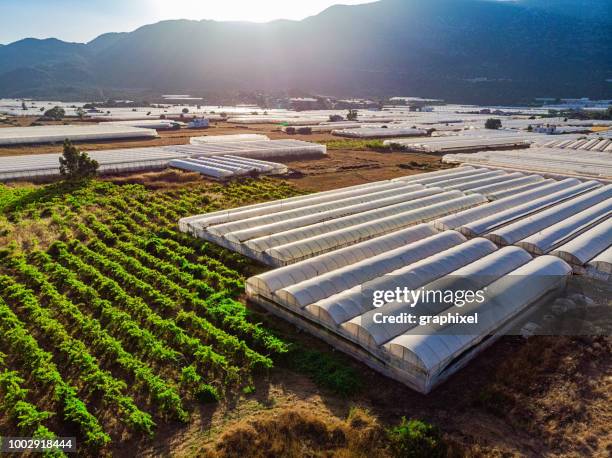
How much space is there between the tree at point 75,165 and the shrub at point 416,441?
139 ft

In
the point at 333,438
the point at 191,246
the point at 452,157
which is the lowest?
the point at 333,438

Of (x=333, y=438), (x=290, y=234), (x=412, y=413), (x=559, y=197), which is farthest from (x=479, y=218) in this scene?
(x=333, y=438)

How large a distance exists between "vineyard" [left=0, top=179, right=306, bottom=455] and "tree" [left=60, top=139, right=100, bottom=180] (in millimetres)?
13452

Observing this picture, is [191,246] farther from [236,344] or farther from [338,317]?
[338,317]

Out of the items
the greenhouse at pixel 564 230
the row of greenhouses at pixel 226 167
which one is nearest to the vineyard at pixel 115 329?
the greenhouse at pixel 564 230

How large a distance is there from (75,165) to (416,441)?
43812mm

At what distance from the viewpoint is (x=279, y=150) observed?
62344 mm

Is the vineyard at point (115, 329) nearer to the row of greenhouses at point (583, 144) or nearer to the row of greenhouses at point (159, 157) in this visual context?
the row of greenhouses at point (159, 157)

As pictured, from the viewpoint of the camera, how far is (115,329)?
18.1m

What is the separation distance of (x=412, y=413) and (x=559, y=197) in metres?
30.4

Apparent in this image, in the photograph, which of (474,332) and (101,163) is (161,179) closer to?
(101,163)

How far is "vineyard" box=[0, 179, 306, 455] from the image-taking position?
45.3ft

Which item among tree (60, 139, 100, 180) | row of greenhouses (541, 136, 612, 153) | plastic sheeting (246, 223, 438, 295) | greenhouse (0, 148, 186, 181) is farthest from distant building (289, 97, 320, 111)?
plastic sheeting (246, 223, 438, 295)

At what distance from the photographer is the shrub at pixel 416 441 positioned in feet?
39.5
